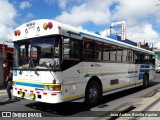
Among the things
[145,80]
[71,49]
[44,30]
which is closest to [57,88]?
[71,49]

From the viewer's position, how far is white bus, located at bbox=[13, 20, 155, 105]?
297 inches

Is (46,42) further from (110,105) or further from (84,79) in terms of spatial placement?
(110,105)

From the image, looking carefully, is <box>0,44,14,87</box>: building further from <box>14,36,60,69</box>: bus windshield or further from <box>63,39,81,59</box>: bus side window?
<box>63,39,81,59</box>: bus side window

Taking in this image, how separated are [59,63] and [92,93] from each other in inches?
97.2

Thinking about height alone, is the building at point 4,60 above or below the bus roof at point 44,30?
below

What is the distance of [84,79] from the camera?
874 centimetres

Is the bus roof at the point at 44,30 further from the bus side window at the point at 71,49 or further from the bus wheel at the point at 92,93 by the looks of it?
the bus wheel at the point at 92,93

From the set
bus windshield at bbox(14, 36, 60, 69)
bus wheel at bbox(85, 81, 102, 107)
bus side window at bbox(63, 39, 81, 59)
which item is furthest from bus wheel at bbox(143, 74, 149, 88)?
bus windshield at bbox(14, 36, 60, 69)

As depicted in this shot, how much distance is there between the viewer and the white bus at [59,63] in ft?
24.7

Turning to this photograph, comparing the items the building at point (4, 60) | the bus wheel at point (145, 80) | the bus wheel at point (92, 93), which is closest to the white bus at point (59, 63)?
the bus wheel at point (92, 93)

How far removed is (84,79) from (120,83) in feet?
Result: 11.8

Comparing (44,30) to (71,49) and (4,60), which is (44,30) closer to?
(71,49)

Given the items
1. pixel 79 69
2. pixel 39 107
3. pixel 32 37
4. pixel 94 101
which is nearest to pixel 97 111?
pixel 94 101

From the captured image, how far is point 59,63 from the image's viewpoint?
7508 mm
